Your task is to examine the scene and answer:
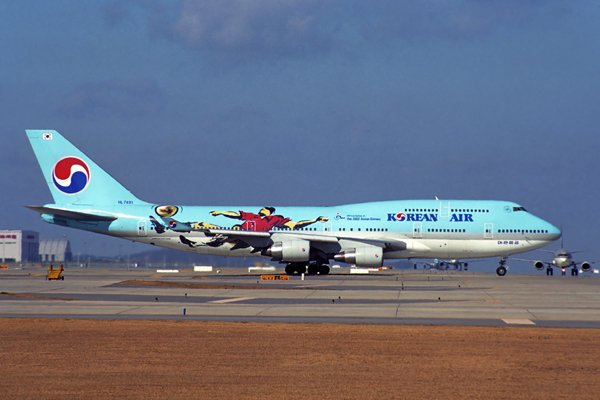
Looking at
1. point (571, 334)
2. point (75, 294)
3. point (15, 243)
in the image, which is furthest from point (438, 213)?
point (15, 243)

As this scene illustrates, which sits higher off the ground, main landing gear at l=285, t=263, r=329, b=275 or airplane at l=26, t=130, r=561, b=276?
airplane at l=26, t=130, r=561, b=276

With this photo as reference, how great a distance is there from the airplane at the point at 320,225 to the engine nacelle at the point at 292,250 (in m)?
0.70

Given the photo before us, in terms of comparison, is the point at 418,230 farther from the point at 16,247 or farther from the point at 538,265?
the point at 16,247

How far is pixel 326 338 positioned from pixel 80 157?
132 feet

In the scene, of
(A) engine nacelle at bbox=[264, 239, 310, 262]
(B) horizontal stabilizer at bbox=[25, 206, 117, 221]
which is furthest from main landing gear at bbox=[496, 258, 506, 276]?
(B) horizontal stabilizer at bbox=[25, 206, 117, 221]

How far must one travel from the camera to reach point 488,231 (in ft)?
154

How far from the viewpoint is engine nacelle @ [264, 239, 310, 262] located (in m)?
44.8

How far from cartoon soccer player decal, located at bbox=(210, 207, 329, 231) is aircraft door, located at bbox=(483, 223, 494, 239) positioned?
11.9m

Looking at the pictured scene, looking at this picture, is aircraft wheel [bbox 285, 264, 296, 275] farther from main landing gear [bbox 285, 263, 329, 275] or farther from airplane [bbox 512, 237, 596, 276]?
airplane [bbox 512, 237, 596, 276]

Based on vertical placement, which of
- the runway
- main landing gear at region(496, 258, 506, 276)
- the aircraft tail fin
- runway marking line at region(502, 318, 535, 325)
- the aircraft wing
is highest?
the aircraft tail fin

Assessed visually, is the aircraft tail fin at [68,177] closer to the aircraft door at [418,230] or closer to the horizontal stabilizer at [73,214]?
the horizontal stabilizer at [73,214]

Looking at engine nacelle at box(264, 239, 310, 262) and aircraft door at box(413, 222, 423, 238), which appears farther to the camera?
aircraft door at box(413, 222, 423, 238)

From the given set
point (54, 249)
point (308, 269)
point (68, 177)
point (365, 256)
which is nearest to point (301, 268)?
point (308, 269)

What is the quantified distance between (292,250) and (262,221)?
408 centimetres
